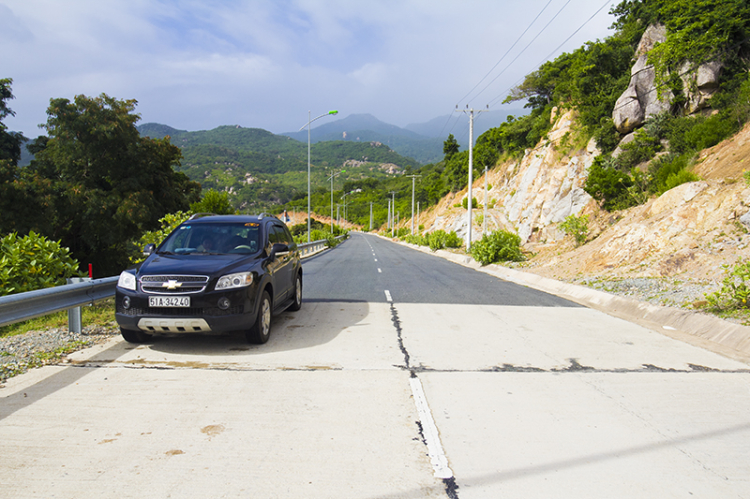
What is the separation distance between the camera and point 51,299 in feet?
21.7

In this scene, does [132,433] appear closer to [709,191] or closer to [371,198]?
[709,191]

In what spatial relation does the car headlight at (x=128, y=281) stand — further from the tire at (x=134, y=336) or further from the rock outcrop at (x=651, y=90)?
the rock outcrop at (x=651, y=90)

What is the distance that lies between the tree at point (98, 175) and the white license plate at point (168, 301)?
70.7 feet

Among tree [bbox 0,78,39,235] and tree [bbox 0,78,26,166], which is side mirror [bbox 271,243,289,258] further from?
tree [bbox 0,78,26,166]

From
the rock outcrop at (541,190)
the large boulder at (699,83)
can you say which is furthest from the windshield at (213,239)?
the large boulder at (699,83)

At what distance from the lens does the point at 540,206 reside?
3694cm

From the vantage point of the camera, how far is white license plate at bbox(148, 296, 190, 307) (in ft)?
20.6

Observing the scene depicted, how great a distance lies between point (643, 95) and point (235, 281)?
27.9m

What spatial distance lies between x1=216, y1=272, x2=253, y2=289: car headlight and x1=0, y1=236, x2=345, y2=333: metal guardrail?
239cm

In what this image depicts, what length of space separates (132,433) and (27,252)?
21.1ft

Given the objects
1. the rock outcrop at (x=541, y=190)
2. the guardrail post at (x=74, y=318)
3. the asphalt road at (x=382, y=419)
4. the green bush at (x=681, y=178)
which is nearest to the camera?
the asphalt road at (x=382, y=419)

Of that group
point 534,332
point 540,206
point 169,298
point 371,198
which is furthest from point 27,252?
point 371,198

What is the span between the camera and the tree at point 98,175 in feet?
83.7

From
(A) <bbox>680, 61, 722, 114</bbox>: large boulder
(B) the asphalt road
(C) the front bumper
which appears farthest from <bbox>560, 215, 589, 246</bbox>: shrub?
(C) the front bumper
